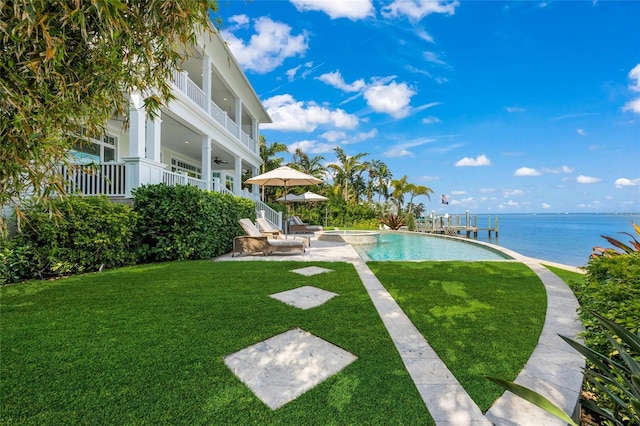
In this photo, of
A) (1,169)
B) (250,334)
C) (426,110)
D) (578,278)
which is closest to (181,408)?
(250,334)

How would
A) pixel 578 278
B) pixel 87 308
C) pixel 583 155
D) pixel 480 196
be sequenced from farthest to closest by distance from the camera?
pixel 480 196, pixel 583 155, pixel 578 278, pixel 87 308

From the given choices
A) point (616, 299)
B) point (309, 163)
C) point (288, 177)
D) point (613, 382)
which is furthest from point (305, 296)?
point (309, 163)

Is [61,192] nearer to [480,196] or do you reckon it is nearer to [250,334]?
[250,334]

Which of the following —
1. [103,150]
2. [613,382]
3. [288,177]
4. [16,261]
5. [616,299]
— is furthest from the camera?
[288,177]

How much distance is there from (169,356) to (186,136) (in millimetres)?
11513

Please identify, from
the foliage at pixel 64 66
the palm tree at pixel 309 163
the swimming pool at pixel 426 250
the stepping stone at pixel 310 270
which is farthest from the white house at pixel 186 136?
the palm tree at pixel 309 163

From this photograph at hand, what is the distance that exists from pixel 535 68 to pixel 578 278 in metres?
18.2

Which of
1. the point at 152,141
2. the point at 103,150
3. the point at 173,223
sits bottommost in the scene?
the point at 173,223

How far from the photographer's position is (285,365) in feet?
7.75

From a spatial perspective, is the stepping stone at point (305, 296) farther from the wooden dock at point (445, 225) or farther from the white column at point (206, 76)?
the wooden dock at point (445, 225)

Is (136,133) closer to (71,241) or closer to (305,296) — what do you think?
(71,241)

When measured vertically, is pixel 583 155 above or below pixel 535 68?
below

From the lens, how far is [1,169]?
1.42m

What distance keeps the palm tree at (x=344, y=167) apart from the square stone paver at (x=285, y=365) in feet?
91.6
